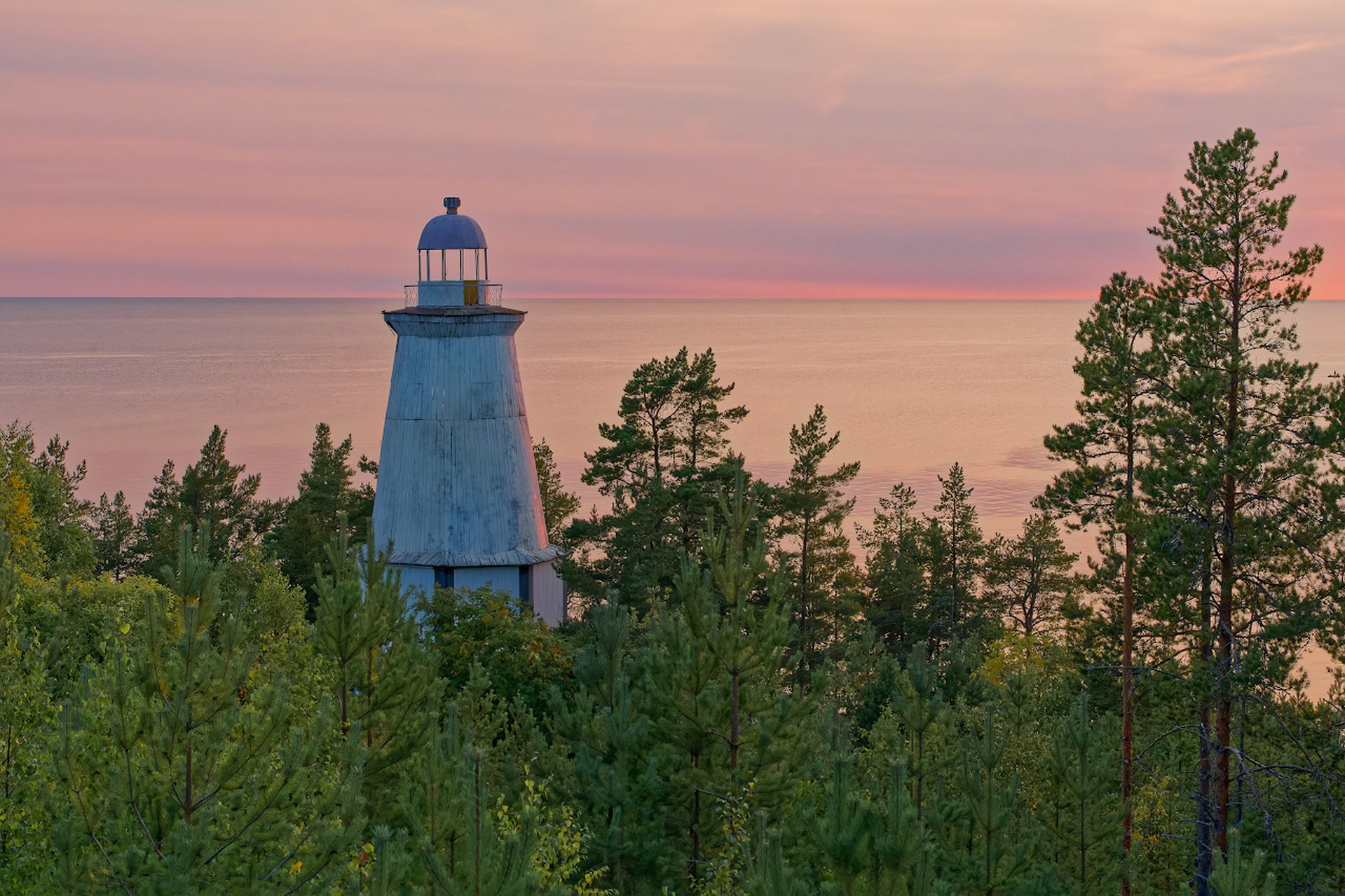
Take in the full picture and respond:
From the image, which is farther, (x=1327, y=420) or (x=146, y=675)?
(x=1327, y=420)

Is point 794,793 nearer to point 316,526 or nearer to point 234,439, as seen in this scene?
point 316,526

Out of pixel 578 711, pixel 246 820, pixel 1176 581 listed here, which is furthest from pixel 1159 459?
pixel 246 820

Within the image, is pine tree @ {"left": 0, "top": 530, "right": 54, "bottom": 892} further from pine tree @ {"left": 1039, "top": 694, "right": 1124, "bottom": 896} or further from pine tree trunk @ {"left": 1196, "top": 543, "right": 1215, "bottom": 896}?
pine tree trunk @ {"left": 1196, "top": 543, "right": 1215, "bottom": 896}

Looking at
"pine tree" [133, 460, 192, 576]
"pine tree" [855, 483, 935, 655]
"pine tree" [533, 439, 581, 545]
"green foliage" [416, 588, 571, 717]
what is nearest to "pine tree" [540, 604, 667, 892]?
"green foliage" [416, 588, 571, 717]

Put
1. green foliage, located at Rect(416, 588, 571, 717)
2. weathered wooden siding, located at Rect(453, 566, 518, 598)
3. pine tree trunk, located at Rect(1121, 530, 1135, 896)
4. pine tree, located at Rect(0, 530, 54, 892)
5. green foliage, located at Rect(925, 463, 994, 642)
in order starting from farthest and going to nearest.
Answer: green foliage, located at Rect(925, 463, 994, 642)
weathered wooden siding, located at Rect(453, 566, 518, 598)
green foliage, located at Rect(416, 588, 571, 717)
pine tree trunk, located at Rect(1121, 530, 1135, 896)
pine tree, located at Rect(0, 530, 54, 892)

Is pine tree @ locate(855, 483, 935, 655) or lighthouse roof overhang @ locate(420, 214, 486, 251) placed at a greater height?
lighthouse roof overhang @ locate(420, 214, 486, 251)

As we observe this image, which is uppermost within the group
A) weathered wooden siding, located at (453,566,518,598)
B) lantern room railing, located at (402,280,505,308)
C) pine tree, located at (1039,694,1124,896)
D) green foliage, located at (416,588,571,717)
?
lantern room railing, located at (402,280,505,308)

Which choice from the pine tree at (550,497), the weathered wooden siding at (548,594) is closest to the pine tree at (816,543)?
the pine tree at (550,497)

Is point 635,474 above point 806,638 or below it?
above

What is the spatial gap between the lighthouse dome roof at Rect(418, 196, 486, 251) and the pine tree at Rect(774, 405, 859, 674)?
18.9 m

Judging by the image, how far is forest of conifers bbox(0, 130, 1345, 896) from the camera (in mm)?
13227

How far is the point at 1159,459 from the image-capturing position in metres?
23.9

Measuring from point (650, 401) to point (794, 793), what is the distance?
28.6 m

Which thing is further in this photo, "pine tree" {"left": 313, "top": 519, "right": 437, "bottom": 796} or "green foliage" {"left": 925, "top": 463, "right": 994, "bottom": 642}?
"green foliage" {"left": 925, "top": 463, "right": 994, "bottom": 642}
